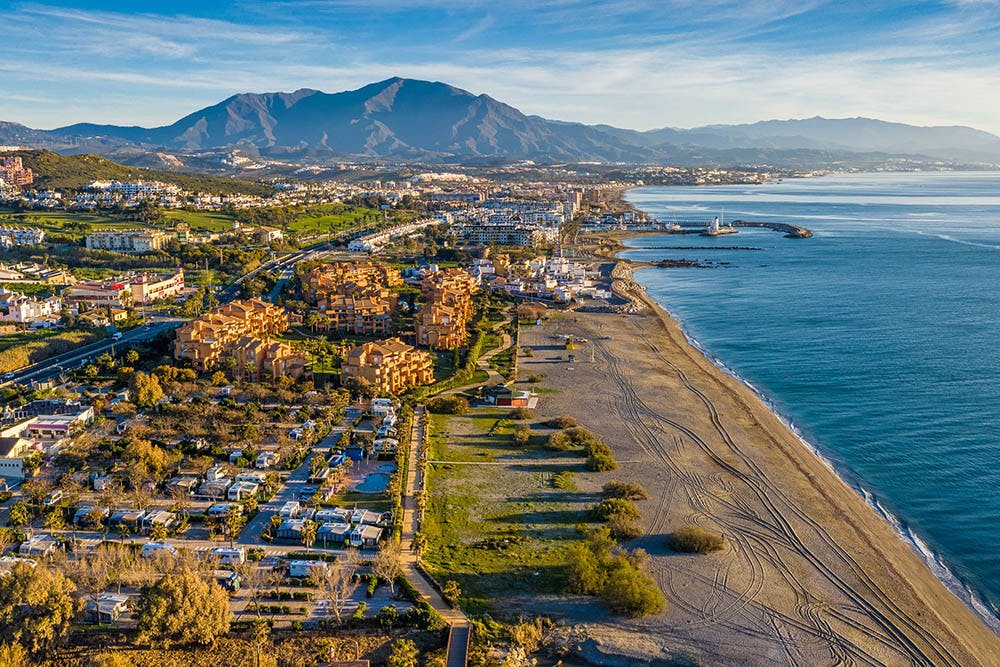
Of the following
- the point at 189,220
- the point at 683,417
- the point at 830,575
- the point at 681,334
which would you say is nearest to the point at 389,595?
the point at 830,575

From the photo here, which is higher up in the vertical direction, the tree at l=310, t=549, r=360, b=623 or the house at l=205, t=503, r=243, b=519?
the tree at l=310, t=549, r=360, b=623

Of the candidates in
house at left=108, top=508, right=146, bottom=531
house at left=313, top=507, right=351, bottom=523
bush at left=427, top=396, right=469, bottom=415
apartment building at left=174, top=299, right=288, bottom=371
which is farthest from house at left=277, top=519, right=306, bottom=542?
apartment building at left=174, top=299, right=288, bottom=371

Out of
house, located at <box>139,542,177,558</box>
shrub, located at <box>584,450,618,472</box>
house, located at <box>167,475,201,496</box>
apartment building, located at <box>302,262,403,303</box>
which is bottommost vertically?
house, located at <box>167,475,201,496</box>

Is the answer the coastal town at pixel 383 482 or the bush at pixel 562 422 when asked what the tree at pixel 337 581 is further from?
the bush at pixel 562 422

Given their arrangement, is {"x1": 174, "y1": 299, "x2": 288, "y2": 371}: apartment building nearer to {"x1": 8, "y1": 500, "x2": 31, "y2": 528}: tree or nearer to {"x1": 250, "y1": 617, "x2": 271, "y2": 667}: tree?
{"x1": 8, "y1": 500, "x2": 31, "y2": 528}: tree

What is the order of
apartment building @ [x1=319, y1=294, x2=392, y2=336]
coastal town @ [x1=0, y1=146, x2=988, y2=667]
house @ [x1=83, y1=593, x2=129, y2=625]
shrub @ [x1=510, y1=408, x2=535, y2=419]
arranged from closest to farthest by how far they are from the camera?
house @ [x1=83, y1=593, x2=129, y2=625], coastal town @ [x1=0, y1=146, x2=988, y2=667], shrub @ [x1=510, y1=408, x2=535, y2=419], apartment building @ [x1=319, y1=294, x2=392, y2=336]

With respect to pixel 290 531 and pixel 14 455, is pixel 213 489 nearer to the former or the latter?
pixel 290 531

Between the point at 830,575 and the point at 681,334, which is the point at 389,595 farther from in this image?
the point at 681,334
